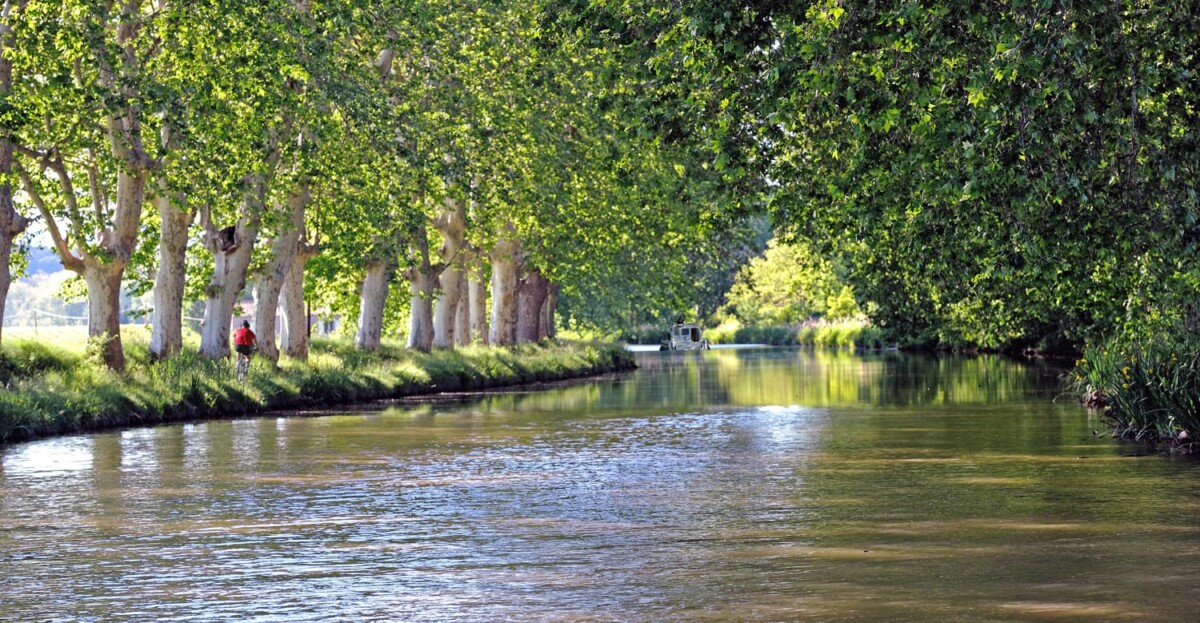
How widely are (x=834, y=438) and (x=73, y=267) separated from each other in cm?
1736

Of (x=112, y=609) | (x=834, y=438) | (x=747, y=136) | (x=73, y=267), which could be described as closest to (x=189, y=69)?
(x=73, y=267)

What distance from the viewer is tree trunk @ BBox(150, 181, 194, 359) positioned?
37.2m

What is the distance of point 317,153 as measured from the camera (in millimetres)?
37188

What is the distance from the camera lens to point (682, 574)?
13.1 metres

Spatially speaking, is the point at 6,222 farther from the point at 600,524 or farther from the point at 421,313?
the point at 421,313

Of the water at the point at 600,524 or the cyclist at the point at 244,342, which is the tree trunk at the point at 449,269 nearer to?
the cyclist at the point at 244,342

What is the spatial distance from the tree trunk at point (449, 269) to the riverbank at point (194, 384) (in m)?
4.45

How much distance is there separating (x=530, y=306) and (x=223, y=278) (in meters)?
29.4

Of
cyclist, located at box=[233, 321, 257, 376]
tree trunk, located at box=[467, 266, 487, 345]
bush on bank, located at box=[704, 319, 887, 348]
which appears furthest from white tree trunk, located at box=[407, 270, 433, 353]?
bush on bank, located at box=[704, 319, 887, 348]

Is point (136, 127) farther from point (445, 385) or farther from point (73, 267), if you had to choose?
point (445, 385)

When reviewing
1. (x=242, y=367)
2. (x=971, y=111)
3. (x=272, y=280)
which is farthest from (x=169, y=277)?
(x=971, y=111)

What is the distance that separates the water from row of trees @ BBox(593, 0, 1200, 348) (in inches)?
115

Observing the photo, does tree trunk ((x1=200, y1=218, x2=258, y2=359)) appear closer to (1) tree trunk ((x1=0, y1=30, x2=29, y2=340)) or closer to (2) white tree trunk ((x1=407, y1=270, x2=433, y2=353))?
(1) tree trunk ((x1=0, y1=30, x2=29, y2=340))

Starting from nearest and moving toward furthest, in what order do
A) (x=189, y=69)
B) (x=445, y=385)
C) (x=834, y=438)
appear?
(x=834, y=438) → (x=189, y=69) → (x=445, y=385)
